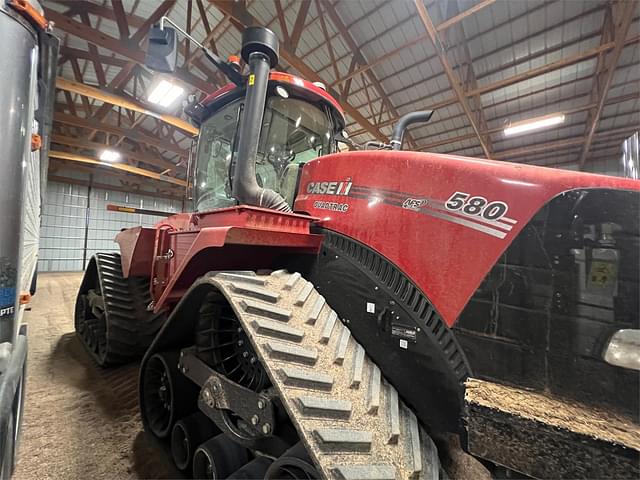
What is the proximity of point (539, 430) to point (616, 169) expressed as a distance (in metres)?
17.0

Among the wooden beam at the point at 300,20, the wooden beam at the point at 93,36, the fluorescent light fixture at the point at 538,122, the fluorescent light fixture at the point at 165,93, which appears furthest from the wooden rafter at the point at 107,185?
the fluorescent light fixture at the point at 538,122

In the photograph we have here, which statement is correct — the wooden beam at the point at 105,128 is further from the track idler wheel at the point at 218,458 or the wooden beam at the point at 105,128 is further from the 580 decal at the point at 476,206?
the 580 decal at the point at 476,206

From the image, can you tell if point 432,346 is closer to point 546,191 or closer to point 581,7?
point 546,191

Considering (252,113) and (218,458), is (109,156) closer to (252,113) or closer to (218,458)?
(252,113)

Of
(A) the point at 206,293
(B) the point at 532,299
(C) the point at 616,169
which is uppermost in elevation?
(C) the point at 616,169

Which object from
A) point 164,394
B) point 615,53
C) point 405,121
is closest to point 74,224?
point 164,394

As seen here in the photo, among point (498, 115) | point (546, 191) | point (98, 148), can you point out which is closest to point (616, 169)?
point (498, 115)

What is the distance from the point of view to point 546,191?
3.43ft

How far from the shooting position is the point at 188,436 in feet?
5.81

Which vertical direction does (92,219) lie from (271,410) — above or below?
above

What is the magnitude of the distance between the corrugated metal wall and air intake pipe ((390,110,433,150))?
60.6 feet

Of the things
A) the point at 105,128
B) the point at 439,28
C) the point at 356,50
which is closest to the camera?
the point at 439,28

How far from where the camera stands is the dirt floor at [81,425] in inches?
73.6

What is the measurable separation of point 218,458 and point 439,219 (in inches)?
64.7
